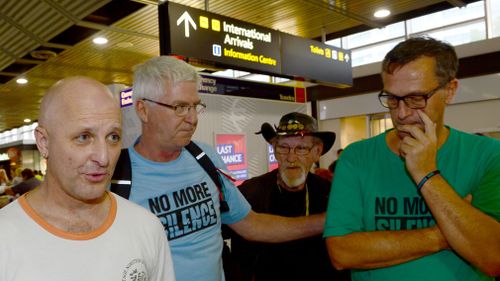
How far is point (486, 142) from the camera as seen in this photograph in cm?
150

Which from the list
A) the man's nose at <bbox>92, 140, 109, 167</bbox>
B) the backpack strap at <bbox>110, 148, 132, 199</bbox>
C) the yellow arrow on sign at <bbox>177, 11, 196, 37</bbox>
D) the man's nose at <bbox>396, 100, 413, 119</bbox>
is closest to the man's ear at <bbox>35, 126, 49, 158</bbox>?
the man's nose at <bbox>92, 140, 109, 167</bbox>

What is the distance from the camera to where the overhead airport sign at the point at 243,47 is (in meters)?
→ 3.90

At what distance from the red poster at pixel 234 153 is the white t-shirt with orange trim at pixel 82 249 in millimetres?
4537

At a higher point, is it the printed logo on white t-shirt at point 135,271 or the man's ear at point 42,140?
the man's ear at point 42,140

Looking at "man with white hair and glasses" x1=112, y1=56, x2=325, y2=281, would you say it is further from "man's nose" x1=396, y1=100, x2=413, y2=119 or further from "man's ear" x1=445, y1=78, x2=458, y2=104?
"man's ear" x1=445, y1=78, x2=458, y2=104

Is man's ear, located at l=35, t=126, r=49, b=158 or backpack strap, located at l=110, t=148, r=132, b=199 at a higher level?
man's ear, located at l=35, t=126, r=49, b=158

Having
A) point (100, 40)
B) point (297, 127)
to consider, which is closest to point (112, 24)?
point (100, 40)

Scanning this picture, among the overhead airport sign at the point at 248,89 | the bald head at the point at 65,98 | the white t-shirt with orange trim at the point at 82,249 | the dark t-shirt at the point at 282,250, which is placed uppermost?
the overhead airport sign at the point at 248,89

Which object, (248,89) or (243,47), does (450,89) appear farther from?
(248,89)

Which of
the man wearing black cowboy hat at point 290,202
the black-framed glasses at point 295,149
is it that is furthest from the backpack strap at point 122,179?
the black-framed glasses at point 295,149

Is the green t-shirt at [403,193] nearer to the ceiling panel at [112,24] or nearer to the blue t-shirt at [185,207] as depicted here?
the blue t-shirt at [185,207]

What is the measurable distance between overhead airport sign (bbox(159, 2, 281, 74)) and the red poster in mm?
1485

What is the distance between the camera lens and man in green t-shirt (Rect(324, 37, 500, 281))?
135 cm

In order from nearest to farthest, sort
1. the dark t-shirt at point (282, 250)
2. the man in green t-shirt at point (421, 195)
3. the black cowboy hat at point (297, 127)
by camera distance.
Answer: the man in green t-shirt at point (421, 195) < the dark t-shirt at point (282, 250) < the black cowboy hat at point (297, 127)
